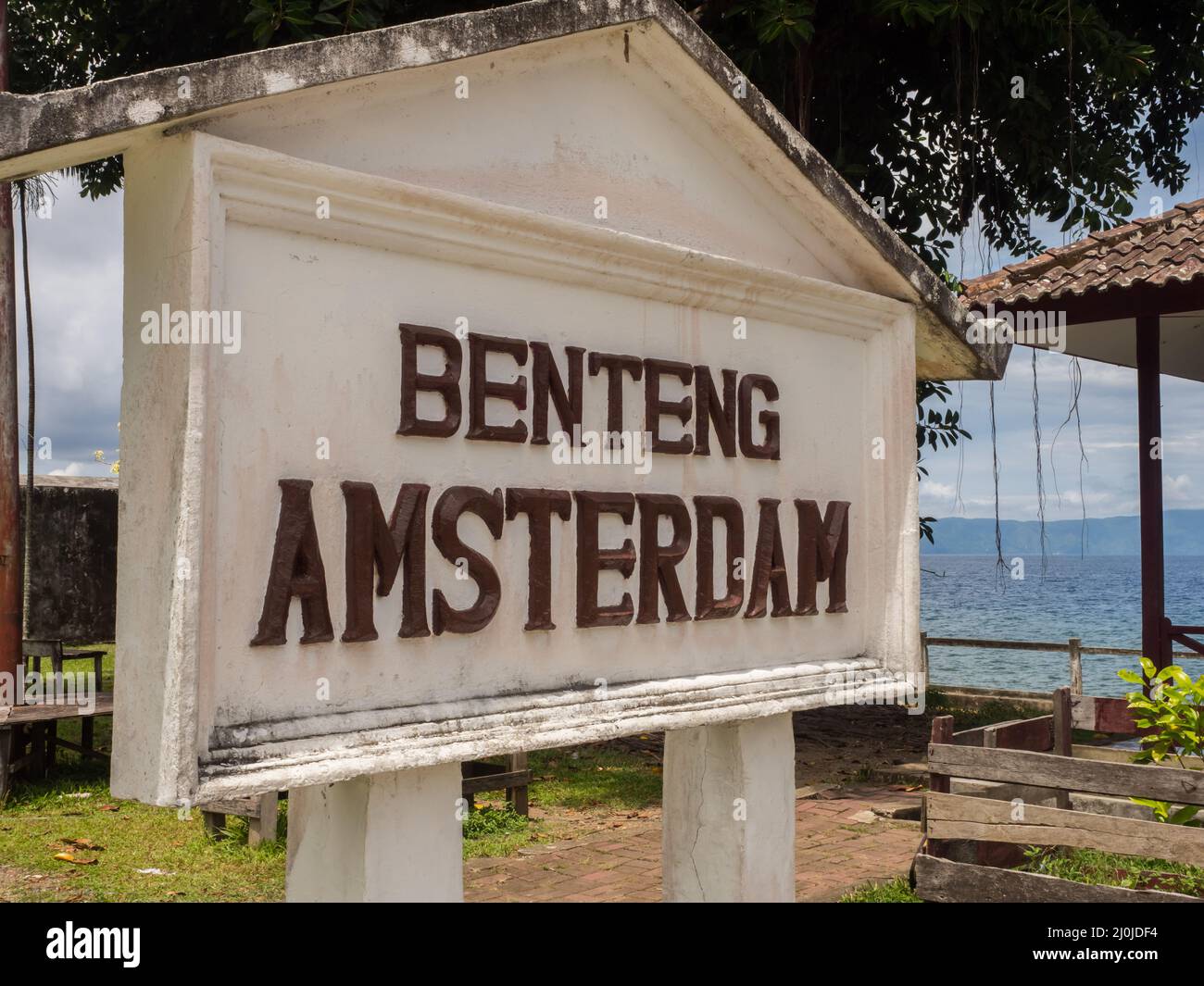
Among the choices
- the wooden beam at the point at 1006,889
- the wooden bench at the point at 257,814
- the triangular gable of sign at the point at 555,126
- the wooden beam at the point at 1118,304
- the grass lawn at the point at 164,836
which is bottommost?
the grass lawn at the point at 164,836

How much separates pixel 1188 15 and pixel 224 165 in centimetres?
1167

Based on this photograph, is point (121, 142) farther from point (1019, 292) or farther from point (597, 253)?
point (1019, 292)

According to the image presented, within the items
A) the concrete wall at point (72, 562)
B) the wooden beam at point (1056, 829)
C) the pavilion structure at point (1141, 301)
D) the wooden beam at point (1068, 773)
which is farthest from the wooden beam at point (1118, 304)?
the concrete wall at point (72, 562)

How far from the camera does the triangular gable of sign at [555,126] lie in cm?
246

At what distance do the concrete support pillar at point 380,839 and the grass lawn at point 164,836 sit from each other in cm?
340

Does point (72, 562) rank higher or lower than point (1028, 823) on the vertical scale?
higher

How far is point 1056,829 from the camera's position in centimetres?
551

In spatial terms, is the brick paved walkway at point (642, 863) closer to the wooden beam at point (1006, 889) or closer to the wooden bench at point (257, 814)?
the wooden beam at point (1006, 889)

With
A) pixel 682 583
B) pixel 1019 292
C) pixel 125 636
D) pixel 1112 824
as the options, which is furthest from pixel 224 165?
pixel 1019 292

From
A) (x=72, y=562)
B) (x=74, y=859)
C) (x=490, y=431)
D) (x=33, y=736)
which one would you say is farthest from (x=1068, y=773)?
(x=72, y=562)

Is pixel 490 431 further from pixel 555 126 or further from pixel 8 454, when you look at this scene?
pixel 8 454

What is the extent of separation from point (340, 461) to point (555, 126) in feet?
3.75

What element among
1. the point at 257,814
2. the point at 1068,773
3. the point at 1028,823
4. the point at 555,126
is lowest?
the point at 257,814

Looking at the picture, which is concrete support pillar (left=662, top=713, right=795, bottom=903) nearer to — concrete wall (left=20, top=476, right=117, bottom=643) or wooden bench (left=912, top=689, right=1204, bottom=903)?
wooden bench (left=912, top=689, right=1204, bottom=903)
